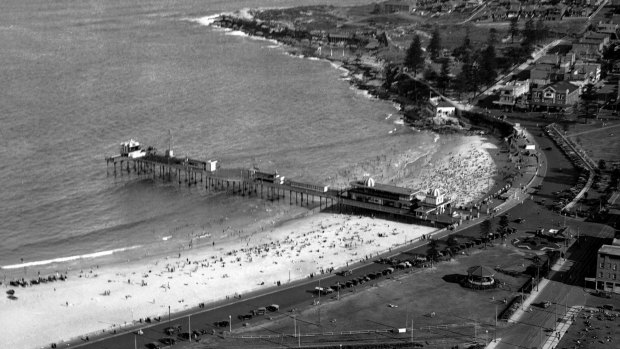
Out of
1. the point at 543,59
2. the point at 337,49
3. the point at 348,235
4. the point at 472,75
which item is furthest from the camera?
the point at 337,49

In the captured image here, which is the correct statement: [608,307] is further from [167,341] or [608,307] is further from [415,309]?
[167,341]

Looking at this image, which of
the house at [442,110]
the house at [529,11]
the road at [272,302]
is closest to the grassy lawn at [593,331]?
the road at [272,302]

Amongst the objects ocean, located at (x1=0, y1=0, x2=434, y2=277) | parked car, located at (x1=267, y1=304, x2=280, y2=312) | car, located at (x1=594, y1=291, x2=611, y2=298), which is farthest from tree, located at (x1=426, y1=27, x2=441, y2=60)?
parked car, located at (x1=267, y1=304, x2=280, y2=312)

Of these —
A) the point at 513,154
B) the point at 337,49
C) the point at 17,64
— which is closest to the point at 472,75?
the point at 513,154

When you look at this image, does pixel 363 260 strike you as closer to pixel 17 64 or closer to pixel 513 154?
pixel 513 154

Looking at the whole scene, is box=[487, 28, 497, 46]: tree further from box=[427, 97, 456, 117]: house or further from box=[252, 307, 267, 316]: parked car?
box=[252, 307, 267, 316]: parked car

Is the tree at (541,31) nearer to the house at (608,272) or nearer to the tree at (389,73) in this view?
the tree at (389,73)
